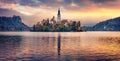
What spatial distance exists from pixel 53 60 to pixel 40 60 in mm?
2782

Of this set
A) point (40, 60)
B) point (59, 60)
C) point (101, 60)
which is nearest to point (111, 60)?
point (101, 60)

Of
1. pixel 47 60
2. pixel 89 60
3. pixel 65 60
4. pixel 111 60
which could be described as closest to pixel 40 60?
pixel 47 60

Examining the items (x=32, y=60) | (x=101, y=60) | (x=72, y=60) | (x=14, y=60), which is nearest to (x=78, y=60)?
(x=72, y=60)

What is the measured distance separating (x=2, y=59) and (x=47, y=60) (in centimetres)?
990

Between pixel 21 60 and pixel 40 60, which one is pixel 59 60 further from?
pixel 21 60

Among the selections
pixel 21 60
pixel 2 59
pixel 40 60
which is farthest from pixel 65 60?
pixel 2 59

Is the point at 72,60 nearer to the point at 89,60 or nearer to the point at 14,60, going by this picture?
the point at 89,60

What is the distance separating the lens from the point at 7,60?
173 feet

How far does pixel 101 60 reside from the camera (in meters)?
55.3

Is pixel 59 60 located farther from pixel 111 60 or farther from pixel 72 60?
pixel 111 60

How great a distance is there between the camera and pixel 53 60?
53.3 meters

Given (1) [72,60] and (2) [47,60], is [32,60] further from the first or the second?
(1) [72,60]

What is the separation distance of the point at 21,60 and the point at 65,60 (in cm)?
937

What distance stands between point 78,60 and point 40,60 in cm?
821
